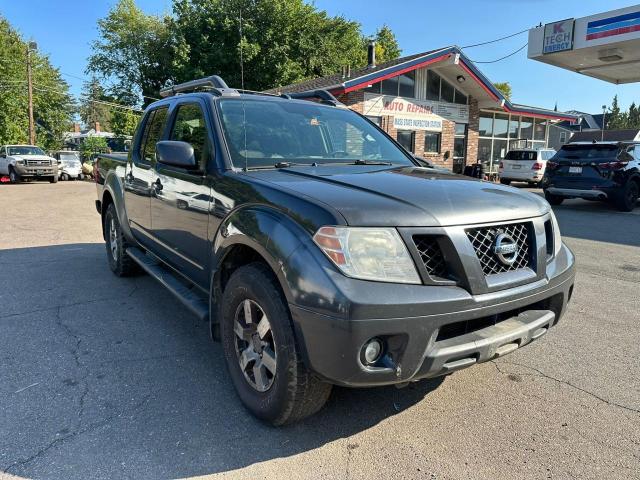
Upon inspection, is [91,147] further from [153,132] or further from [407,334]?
[407,334]

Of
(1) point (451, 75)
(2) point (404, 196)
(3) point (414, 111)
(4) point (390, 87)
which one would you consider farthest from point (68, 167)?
(2) point (404, 196)

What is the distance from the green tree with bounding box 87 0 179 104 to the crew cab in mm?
36362

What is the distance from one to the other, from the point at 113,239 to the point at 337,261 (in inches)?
173

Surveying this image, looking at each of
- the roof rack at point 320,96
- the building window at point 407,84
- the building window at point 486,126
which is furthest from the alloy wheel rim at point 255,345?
the building window at point 486,126

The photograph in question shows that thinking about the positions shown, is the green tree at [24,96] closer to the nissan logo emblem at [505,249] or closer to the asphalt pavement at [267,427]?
the asphalt pavement at [267,427]

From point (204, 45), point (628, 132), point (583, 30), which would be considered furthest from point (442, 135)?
Answer: point (628, 132)

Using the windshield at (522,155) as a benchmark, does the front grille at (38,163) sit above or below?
below

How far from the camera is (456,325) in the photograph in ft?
7.44

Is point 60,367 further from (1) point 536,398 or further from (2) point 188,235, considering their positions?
(1) point 536,398

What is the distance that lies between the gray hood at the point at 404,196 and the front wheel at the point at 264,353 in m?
0.53

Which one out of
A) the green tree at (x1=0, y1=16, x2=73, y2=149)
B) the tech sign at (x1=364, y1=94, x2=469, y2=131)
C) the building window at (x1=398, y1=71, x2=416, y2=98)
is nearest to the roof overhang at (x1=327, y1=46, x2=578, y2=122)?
the building window at (x1=398, y1=71, x2=416, y2=98)

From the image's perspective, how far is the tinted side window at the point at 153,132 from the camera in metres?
4.28

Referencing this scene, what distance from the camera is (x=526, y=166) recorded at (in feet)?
66.9

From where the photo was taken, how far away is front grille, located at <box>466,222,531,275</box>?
231cm
